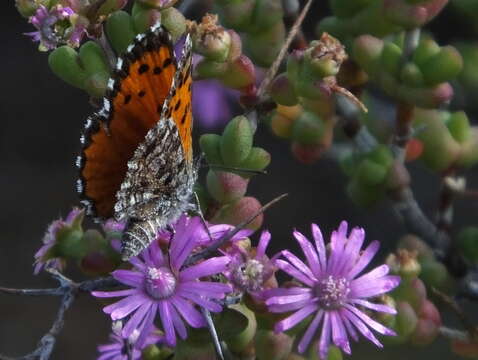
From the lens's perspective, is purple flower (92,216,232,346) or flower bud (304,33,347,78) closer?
purple flower (92,216,232,346)

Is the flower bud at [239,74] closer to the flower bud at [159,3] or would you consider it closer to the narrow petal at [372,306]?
the flower bud at [159,3]

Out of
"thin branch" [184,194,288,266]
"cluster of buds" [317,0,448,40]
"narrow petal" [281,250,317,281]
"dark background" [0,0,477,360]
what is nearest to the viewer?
"thin branch" [184,194,288,266]

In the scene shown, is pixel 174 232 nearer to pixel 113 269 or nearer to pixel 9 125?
pixel 113 269

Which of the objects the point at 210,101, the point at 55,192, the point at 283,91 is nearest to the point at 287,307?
the point at 283,91

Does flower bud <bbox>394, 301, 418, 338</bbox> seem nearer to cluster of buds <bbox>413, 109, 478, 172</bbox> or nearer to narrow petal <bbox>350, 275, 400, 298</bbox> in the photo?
narrow petal <bbox>350, 275, 400, 298</bbox>

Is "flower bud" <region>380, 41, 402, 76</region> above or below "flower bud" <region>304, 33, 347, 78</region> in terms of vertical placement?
below

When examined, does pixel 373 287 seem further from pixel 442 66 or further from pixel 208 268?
pixel 442 66

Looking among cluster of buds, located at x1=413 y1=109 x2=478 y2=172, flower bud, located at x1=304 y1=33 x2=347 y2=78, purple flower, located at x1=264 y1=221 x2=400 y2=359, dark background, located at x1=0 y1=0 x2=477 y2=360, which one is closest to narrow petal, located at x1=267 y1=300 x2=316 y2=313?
purple flower, located at x1=264 y1=221 x2=400 y2=359
